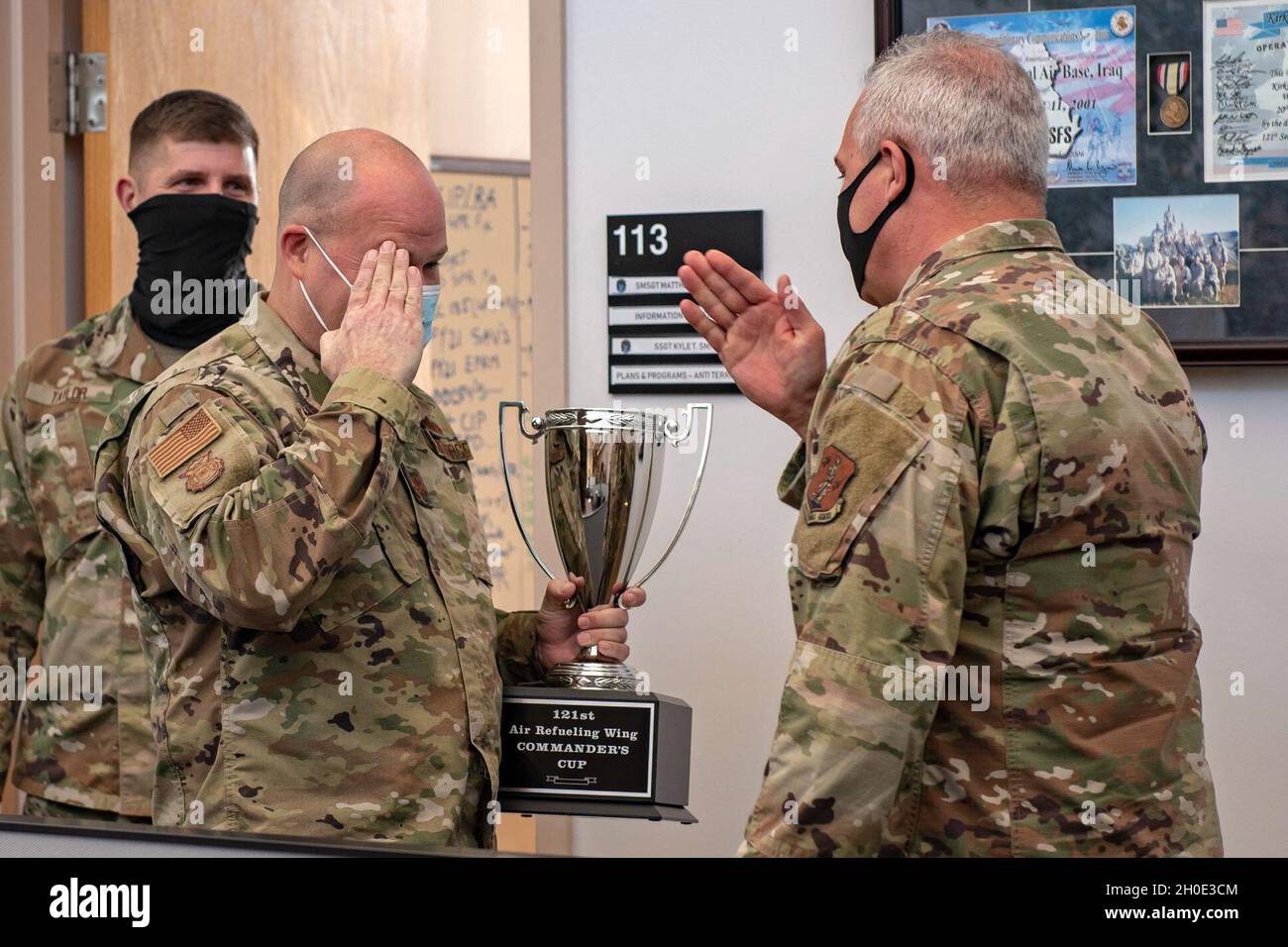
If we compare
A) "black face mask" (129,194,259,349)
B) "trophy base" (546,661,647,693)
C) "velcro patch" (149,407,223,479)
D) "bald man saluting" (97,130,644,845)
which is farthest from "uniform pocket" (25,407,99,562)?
"trophy base" (546,661,647,693)

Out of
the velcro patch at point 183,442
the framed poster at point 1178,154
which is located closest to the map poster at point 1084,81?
the framed poster at point 1178,154

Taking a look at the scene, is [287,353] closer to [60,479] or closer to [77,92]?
[60,479]

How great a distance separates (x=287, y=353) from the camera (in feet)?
5.20

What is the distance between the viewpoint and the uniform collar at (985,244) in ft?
4.35

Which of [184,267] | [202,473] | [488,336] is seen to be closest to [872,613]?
[202,473]

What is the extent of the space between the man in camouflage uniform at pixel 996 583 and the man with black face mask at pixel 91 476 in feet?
3.91

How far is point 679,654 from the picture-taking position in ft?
7.28

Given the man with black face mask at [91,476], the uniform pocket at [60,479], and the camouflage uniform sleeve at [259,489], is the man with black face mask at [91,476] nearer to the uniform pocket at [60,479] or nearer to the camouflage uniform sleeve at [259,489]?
the uniform pocket at [60,479]

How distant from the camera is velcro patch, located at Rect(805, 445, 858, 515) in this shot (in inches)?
47.2

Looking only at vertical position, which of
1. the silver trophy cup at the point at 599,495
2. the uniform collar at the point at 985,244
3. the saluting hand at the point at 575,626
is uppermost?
the uniform collar at the point at 985,244

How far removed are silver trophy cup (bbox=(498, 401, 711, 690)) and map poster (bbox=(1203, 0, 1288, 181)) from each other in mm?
922
